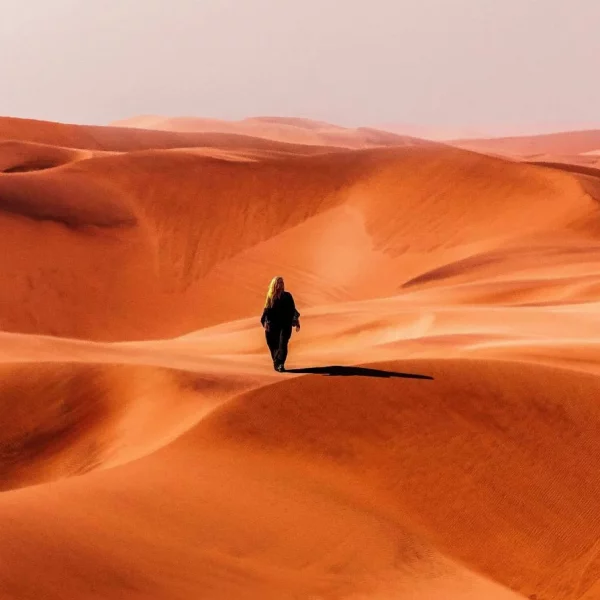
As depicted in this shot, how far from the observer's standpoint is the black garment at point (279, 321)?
30.0ft

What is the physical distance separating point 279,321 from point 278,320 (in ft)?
0.04

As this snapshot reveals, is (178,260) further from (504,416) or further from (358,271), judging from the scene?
(504,416)

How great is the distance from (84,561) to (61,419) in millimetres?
3765

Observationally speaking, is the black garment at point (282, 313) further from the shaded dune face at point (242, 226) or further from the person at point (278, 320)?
the shaded dune face at point (242, 226)

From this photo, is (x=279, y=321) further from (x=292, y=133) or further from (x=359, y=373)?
(x=292, y=133)

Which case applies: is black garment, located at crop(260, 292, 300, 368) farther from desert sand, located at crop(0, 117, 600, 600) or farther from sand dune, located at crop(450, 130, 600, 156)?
sand dune, located at crop(450, 130, 600, 156)

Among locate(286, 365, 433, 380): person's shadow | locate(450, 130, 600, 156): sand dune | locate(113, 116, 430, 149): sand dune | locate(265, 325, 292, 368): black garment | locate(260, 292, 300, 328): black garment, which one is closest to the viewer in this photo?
locate(286, 365, 433, 380): person's shadow

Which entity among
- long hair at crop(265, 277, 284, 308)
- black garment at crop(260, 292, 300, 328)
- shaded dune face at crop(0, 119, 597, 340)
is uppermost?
long hair at crop(265, 277, 284, 308)

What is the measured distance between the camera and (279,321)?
9211 mm

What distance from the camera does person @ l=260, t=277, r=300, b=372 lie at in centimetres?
909

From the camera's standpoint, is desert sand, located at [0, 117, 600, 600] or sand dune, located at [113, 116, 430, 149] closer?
desert sand, located at [0, 117, 600, 600]

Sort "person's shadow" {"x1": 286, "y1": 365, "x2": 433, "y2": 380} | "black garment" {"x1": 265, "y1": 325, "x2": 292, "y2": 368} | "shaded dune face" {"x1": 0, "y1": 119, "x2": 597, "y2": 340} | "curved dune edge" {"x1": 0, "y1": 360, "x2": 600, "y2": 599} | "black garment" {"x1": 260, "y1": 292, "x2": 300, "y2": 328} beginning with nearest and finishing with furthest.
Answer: "curved dune edge" {"x1": 0, "y1": 360, "x2": 600, "y2": 599}
"person's shadow" {"x1": 286, "y1": 365, "x2": 433, "y2": 380}
"black garment" {"x1": 265, "y1": 325, "x2": 292, "y2": 368}
"black garment" {"x1": 260, "y1": 292, "x2": 300, "y2": 328}
"shaded dune face" {"x1": 0, "y1": 119, "x2": 597, "y2": 340}

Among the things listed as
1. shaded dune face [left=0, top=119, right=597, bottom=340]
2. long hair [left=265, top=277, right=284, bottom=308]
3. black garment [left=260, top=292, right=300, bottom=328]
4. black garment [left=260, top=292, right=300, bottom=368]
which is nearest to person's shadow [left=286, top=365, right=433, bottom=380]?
black garment [left=260, top=292, right=300, bottom=368]

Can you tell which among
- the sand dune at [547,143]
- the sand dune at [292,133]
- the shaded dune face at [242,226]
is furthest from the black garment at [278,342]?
the sand dune at [547,143]
